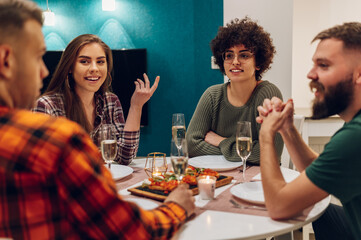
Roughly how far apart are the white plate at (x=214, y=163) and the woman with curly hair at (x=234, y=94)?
0.40ft

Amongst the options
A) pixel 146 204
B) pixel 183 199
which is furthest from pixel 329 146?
pixel 146 204

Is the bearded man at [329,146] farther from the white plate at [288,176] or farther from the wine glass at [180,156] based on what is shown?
the wine glass at [180,156]

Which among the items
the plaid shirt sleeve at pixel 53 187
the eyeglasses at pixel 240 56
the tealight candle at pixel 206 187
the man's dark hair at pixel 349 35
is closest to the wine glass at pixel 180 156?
the tealight candle at pixel 206 187

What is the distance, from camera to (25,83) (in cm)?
69

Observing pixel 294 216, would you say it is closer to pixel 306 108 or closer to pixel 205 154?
pixel 205 154

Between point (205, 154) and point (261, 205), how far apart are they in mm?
846

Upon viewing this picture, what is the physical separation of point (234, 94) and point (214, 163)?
28.0 inches

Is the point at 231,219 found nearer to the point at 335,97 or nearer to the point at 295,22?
the point at 335,97

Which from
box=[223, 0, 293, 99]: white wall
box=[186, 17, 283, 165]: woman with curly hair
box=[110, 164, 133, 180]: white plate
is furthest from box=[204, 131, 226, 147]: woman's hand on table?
box=[223, 0, 293, 99]: white wall

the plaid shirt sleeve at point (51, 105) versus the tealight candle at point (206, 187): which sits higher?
the plaid shirt sleeve at point (51, 105)

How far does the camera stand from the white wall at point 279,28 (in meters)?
3.26

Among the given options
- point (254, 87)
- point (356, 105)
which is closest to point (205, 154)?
point (254, 87)

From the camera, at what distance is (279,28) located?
3285 mm


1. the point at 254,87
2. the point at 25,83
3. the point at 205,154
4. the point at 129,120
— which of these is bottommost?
the point at 205,154
